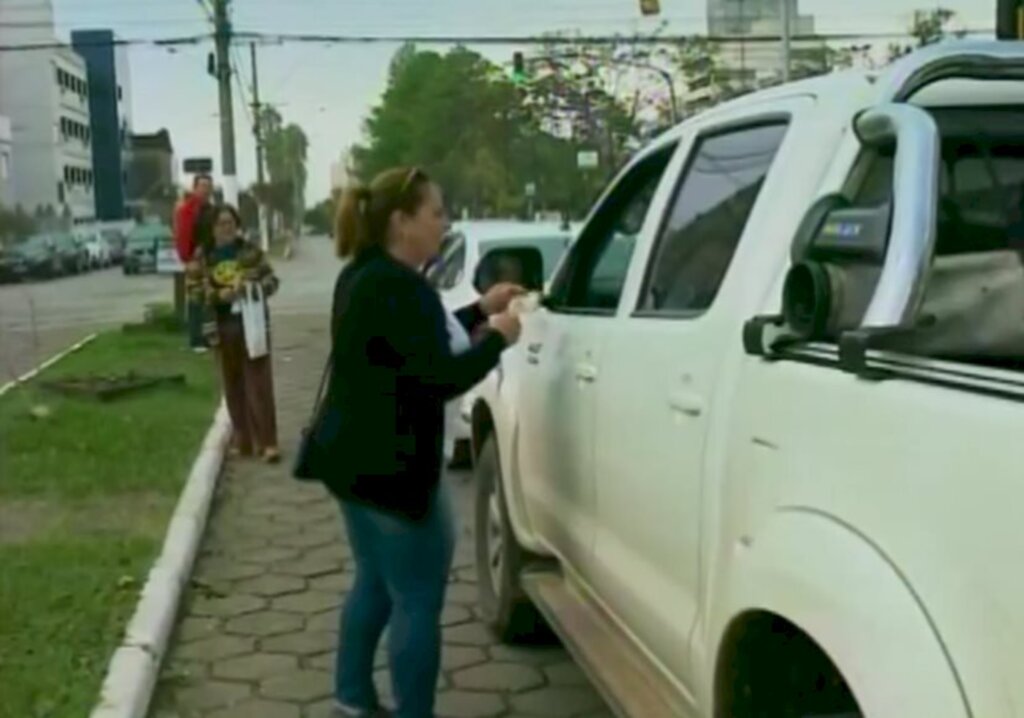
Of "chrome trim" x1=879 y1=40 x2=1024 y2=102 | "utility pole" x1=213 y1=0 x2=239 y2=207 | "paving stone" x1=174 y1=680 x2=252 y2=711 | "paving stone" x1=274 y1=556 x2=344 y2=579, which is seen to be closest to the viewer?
"chrome trim" x1=879 y1=40 x2=1024 y2=102

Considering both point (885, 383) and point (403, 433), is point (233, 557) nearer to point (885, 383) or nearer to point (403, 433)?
point (403, 433)

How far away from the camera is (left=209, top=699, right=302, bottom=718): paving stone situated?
15.4ft

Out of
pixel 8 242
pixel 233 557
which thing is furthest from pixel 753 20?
pixel 233 557

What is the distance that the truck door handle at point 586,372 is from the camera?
3996mm

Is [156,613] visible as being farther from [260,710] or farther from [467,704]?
[467,704]

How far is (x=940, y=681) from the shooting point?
2.05 meters

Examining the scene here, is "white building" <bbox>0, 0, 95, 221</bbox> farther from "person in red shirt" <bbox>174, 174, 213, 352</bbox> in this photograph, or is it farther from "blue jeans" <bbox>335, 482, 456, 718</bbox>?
"blue jeans" <bbox>335, 482, 456, 718</bbox>

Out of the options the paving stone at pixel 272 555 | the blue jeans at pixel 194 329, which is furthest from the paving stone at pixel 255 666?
the blue jeans at pixel 194 329

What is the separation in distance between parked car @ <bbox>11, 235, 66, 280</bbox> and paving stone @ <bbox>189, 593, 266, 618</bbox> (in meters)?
45.6

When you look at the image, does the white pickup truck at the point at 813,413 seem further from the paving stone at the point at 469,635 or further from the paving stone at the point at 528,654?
the paving stone at the point at 469,635

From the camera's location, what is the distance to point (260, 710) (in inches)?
187

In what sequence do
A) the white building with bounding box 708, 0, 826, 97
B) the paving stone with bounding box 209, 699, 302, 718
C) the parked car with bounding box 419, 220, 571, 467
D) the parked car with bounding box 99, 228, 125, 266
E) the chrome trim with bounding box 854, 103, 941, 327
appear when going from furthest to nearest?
the parked car with bounding box 99, 228, 125, 266
the white building with bounding box 708, 0, 826, 97
the parked car with bounding box 419, 220, 571, 467
the paving stone with bounding box 209, 699, 302, 718
the chrome trim with bounding box 854, 103, 941, 327

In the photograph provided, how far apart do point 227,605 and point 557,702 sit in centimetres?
180

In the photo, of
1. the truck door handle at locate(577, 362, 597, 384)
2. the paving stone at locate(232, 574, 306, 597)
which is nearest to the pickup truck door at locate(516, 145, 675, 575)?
the truck door handle at locate(577, 362, 597, 384)
